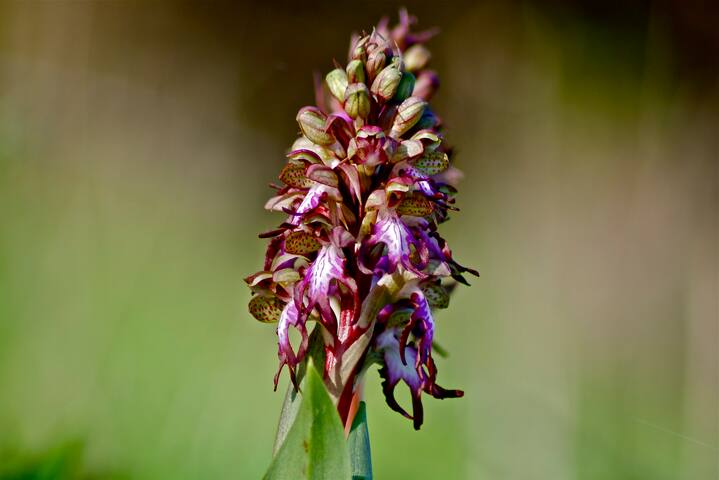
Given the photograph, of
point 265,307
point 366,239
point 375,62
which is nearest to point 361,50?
point 375,62

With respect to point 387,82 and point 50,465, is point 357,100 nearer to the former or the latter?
point 387,82

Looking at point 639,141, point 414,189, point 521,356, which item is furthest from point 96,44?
point 414,189

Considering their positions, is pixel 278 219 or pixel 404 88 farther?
pixel 278 219

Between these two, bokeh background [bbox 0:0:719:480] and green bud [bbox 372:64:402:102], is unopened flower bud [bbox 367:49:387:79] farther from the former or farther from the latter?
bokeh background [bbox 0:0:719:480]

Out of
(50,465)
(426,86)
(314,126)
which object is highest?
(426,86)

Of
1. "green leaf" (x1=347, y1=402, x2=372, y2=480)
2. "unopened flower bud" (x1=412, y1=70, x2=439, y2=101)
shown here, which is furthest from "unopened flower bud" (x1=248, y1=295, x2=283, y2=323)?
"unopened flower bud" (x1=412, y1=70, x2=439, y2=101)
